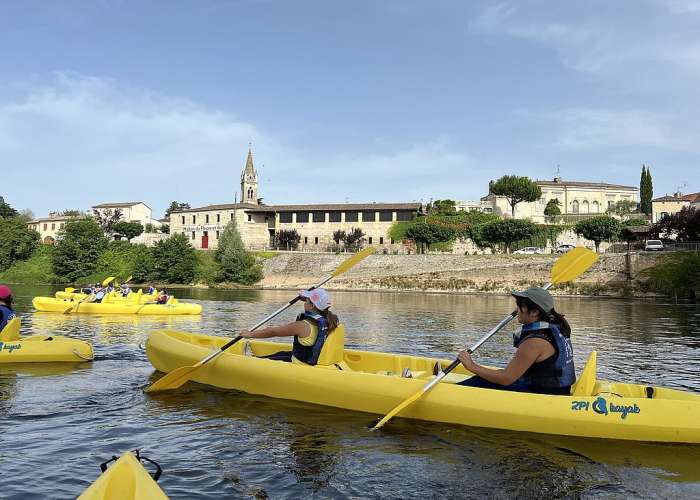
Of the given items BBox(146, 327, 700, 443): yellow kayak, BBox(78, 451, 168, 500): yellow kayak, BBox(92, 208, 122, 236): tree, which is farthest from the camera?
BBox(92, 208, 122, 236): tree

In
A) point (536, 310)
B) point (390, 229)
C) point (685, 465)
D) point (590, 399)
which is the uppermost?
point (390, 229)

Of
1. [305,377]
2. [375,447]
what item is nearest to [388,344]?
[305,377]

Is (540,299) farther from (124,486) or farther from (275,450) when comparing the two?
(124,486)

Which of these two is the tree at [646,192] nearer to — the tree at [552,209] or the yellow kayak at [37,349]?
the tree at [552,209]

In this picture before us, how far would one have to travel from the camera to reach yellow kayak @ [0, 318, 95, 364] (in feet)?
36.6

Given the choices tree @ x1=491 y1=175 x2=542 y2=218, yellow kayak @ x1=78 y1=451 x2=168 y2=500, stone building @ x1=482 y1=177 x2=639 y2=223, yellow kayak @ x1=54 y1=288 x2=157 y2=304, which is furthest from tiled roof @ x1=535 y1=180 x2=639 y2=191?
yellow kayak @ x1=78 y1=451 x2=168 y2=500

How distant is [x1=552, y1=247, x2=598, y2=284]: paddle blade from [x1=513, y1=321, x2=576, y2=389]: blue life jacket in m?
1.96

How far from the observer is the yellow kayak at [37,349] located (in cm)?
1116

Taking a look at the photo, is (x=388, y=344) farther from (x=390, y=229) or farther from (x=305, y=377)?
(x=390, y=229)

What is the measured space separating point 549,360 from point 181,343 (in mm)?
6030

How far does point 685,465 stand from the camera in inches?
253

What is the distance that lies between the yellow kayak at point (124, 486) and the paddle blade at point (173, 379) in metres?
5.58

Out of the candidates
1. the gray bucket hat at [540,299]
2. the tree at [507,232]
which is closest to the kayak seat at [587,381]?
the gray bucket hat at [540,299]

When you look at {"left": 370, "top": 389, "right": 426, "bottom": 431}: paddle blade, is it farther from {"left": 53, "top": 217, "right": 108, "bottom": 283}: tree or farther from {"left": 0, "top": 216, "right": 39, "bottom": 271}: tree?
{"left": 0, "top": 216, "right": 39, "bottom": 271}: tree
